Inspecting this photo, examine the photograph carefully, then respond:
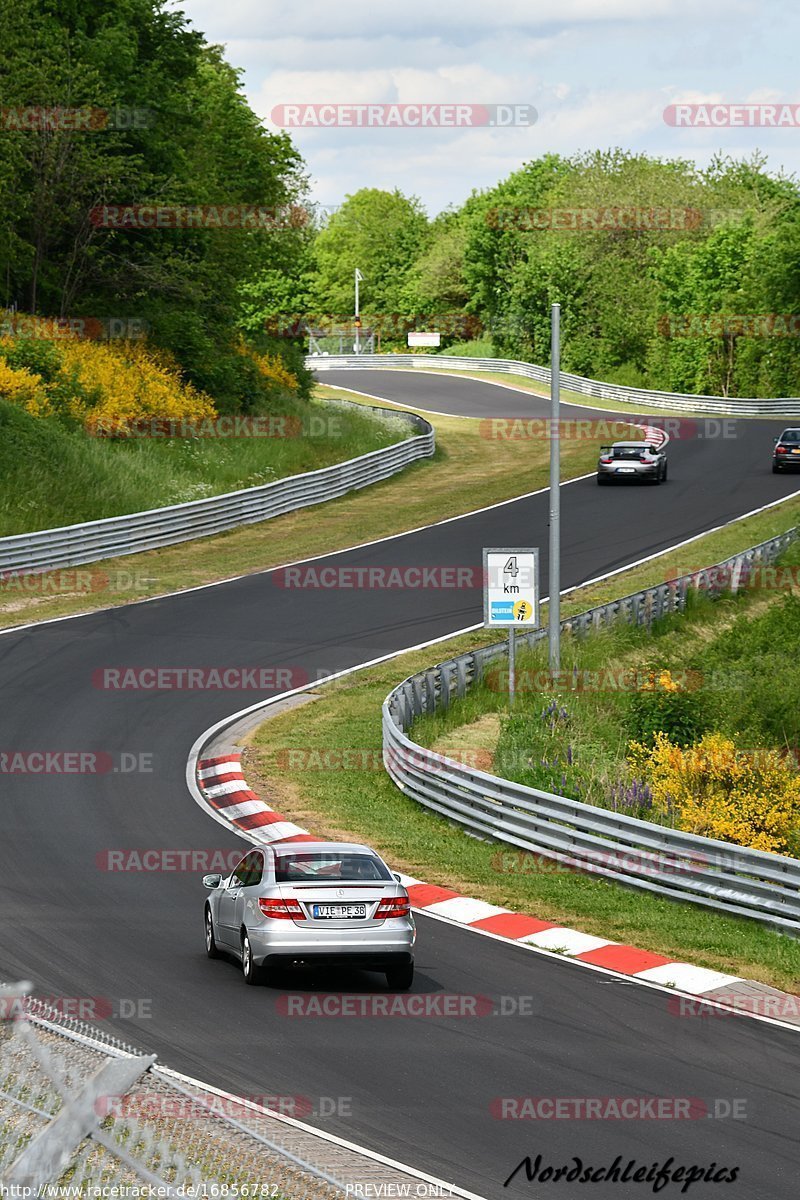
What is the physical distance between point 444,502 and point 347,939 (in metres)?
35.3

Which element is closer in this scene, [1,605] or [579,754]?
[579,754]

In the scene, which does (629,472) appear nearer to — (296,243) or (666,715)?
(296,243)

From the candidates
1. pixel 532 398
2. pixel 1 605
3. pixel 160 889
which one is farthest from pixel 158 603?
pixel 532 398

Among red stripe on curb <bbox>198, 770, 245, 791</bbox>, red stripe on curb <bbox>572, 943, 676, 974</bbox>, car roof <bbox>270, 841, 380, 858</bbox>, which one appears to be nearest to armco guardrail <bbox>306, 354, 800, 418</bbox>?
red stripe on curb <bbox>198, 770, 245, 791</bbox>

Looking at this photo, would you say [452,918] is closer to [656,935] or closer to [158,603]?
[656,935]

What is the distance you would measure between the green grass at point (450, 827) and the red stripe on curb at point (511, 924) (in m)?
0.26

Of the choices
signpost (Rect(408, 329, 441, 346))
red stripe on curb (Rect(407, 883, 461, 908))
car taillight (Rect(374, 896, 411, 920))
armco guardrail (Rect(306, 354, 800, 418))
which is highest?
signpost (Rect(408, 329, 441, 346))

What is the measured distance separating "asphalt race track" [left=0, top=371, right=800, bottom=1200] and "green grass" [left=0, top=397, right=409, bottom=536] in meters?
11.3

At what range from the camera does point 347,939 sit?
13.5 meters

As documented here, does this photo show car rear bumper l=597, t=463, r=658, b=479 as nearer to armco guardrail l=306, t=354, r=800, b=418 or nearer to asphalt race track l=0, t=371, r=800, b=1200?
armco guardrail l=306, t=354, r=800, b=418

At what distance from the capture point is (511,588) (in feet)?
77.0

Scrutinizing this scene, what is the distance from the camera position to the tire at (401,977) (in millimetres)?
13688

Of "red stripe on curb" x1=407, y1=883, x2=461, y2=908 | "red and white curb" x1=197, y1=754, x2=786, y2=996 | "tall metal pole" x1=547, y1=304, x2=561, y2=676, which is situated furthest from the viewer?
"tall metal pole" x1=547, y1=304, x2=561, y2=676

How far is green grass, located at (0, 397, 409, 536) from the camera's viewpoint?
130ft
